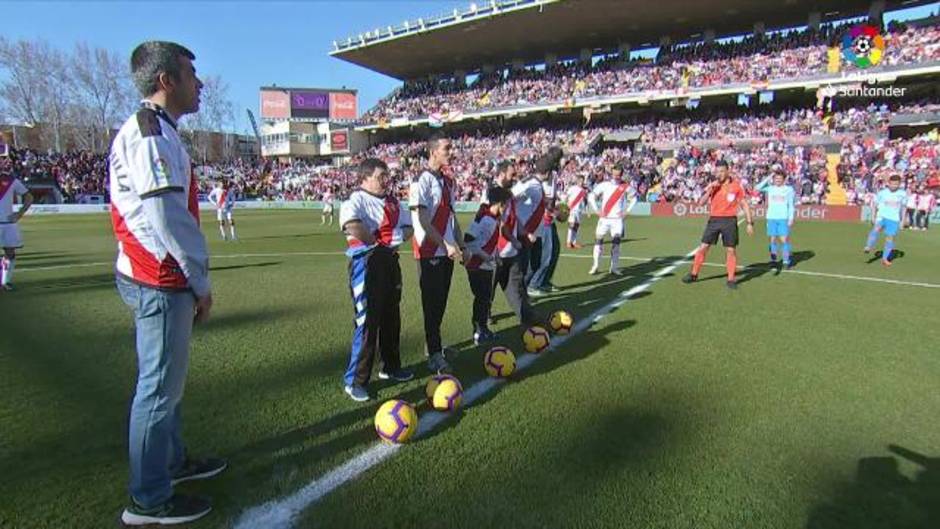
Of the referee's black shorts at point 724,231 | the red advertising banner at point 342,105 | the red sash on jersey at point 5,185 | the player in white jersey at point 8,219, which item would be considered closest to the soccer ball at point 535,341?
the referee's black shorts at point 724,231

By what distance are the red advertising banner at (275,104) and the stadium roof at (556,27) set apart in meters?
20.6

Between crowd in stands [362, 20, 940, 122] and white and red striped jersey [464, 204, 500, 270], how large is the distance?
35076mm

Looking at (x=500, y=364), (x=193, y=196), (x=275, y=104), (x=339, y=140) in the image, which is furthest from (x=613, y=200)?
(x=275, y=104)

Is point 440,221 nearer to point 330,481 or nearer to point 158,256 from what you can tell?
point 330,481

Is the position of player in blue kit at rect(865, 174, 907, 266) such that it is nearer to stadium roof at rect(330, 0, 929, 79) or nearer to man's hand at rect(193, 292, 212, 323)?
man's hand at rect(193, 292, 212, 323)

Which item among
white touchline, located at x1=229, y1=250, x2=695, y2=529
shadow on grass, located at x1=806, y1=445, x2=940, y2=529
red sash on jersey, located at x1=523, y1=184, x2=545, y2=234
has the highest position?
→ red sash on jersey, located at x1=523, y1=184, x2=545, y2=234

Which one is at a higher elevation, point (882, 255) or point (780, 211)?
point (780, 211)

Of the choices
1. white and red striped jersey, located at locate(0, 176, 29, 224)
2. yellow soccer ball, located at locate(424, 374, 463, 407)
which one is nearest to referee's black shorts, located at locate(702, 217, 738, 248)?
yellow soccer ball, located at locate(424, 374, 463, 407)

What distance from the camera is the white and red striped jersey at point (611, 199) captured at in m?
10.2

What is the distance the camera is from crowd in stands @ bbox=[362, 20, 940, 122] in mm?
31906

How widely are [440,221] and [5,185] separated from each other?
8174mm

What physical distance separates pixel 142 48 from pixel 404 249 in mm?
12315

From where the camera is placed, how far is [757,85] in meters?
34.0

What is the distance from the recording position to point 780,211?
10.5 m
